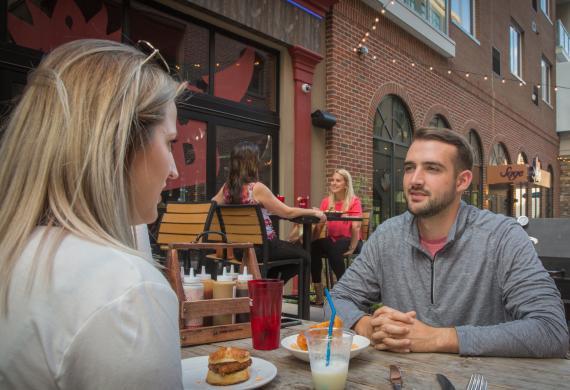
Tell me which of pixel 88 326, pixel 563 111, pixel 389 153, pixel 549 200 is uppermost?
pixel 563 111

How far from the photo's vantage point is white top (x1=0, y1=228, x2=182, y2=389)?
616 millimetres

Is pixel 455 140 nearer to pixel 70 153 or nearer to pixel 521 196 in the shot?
pixel 70 153

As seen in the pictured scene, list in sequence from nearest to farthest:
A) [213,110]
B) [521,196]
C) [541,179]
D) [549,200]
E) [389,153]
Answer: [213,110] → [389,153] → [541,179] → [521,196] → [549,200]

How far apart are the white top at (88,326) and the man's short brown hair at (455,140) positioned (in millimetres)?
1711

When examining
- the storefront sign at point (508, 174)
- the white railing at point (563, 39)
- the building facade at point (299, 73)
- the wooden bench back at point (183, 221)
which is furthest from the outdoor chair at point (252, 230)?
the white railing at point (563, 39)

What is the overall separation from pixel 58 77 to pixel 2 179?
19cm

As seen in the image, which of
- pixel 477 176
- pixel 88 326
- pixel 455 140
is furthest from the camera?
pixel 477 176

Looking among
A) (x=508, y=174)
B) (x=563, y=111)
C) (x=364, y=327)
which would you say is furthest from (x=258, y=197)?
(x=563, y=111)

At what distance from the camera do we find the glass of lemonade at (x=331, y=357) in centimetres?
103

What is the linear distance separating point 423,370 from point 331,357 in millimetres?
256

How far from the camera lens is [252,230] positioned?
3820 millimetres

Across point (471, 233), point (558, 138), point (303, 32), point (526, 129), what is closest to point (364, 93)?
point (303, 32)

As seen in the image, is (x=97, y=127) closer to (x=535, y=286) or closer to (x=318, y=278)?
(x=535, y=286)

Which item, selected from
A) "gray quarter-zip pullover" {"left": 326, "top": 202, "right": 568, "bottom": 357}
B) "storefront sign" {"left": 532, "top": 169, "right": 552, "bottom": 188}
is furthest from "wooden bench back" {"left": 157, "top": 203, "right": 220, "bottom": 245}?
"storefront sign" {"left": 532, "top": 169, "right": 552, "bottom": 188}
